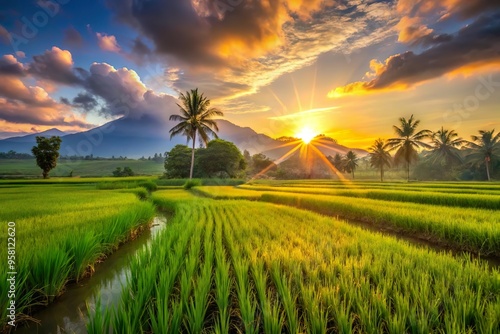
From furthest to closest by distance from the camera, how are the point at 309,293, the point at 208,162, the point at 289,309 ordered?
the point at 208,162
the point at 309,293
the point at 289,309

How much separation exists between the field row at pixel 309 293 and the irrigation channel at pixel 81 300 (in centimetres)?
45

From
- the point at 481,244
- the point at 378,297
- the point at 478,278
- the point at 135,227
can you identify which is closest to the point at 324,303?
the point at 378,297

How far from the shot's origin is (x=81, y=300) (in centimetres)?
363

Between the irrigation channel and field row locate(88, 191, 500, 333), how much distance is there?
1.46 ft

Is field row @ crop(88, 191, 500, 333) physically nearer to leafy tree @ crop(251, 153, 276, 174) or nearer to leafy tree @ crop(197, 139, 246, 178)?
leafy tree @ crop(197, 139, 246, 178)

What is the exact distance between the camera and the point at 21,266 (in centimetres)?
312

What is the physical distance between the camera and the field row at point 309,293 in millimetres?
2191

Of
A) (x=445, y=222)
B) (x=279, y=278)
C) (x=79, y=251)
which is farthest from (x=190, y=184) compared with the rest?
(x=279, y=278)

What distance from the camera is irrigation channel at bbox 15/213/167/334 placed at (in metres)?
2.92

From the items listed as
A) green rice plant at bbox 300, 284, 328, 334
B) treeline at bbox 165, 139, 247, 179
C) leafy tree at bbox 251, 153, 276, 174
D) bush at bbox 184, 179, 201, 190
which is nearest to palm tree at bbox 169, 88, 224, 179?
bush at bbox 184, 179, 201, 190

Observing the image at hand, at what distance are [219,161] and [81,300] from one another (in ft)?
129

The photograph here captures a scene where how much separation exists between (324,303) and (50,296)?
3902 millimetres

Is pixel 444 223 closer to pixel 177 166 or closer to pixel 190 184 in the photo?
pixel 190 184

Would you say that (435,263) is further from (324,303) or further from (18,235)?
(18,235)
